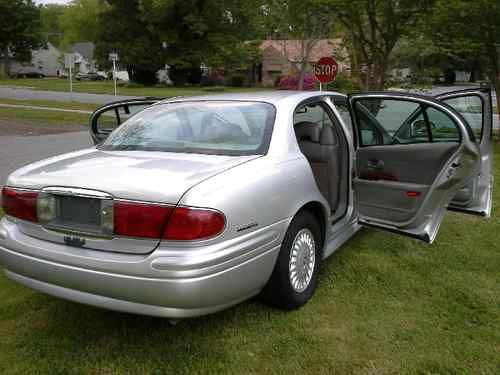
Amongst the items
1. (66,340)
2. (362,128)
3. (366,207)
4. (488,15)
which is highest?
(488,15)

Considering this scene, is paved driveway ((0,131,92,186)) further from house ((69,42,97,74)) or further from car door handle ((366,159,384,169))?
house ((69,42,97,74))

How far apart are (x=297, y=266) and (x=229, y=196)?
38.6 inches

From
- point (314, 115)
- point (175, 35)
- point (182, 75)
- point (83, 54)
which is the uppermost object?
point (175, 35)

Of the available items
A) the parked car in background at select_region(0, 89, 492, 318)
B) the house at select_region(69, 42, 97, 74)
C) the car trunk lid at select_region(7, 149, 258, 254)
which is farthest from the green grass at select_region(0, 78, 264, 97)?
the house at select_region(69, 42, 97, 74)

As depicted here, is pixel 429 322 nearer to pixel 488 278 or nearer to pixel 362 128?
pixel 488 278

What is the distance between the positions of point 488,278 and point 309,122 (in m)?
1.90

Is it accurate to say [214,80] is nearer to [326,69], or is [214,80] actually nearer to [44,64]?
[326,69]

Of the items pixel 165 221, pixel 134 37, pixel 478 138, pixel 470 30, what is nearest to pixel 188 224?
pixel 165 221

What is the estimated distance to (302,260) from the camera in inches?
138

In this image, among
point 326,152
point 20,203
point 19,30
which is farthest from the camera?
point 19,30

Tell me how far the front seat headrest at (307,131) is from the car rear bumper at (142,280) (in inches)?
54.7

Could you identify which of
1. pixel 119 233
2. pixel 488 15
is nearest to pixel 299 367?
pixel 119 233

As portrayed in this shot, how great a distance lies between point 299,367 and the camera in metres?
2.88

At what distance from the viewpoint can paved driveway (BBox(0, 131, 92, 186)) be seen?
352 inches
